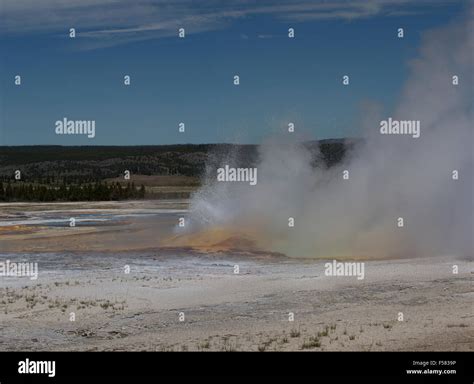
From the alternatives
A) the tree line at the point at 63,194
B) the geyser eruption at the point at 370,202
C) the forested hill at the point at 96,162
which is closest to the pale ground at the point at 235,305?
the geyser eruption at the point at 370,202

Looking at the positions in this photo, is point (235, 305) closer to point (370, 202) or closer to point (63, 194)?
point (370, 202)

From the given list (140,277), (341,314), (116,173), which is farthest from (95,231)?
(116,173)

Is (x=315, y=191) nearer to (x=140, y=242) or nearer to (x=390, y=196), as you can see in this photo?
(x=390, y=196)

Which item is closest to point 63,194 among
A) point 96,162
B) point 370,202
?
point 370,202

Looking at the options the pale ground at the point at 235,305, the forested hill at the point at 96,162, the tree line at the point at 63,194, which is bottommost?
the pale ground at the point at 235,305

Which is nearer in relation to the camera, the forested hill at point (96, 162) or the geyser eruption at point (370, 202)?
the geyser eruption at point (370, 202)

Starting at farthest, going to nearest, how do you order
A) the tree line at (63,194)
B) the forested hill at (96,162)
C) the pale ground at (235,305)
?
the forested hill at (96,162) < the tree line at (63,194) < the pale ground at (235,305)

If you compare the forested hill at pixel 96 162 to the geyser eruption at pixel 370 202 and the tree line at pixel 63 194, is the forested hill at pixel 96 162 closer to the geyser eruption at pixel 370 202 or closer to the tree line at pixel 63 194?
the tree line at pixel 63 194

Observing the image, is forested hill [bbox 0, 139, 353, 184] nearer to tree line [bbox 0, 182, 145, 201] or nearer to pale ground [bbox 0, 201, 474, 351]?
tree line [bbox 0, 182, 145, 201]
